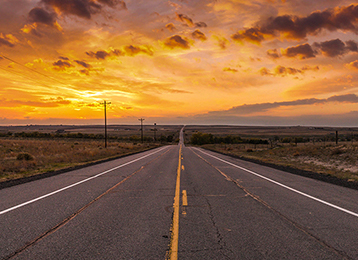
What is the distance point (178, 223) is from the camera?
5242mm

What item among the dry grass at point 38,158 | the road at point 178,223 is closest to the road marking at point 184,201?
the road at point 178,223

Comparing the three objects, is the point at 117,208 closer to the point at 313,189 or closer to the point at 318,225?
the point at 318,225

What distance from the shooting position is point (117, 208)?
6.46m

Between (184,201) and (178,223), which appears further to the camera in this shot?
(184,201)

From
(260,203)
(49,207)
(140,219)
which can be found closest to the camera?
(140,219)

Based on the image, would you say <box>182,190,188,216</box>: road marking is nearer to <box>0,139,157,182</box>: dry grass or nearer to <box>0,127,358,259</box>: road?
<box>0,127,358,259</box>: road

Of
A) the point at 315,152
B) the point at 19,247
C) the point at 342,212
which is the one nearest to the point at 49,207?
the point at 19,247

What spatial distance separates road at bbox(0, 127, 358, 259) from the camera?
3947 millimetres

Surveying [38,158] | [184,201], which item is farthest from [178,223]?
[38,158]

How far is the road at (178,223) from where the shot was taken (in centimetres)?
395

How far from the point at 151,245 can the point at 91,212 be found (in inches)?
107

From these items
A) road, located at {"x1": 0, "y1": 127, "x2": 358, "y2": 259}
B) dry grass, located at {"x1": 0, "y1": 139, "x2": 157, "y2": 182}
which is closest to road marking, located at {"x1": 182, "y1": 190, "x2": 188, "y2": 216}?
road, located at {"x1": 0, "y1": 127, "x2": 358, "y2": 259}

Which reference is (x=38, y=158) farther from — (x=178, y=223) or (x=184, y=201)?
(x=178, y=223)

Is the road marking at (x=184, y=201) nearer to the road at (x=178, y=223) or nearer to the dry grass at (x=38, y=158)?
the road at (x=178, y=223)
